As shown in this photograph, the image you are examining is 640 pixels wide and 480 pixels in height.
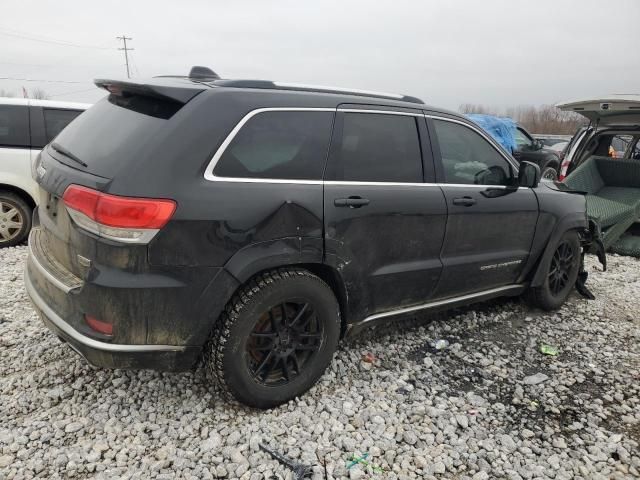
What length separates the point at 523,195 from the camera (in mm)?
4055

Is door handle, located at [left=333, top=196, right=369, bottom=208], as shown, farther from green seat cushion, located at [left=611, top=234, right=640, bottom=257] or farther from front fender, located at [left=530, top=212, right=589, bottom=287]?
green seat cushion, located at [left=611, top=234, right=640, bottom=257]

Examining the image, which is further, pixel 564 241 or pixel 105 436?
pixel 564 241

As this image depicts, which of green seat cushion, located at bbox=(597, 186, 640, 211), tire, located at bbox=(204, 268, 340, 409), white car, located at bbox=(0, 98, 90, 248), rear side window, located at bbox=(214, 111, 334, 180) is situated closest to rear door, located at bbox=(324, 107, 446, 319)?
rear side window, located at bbox=(214, 111, 334, 180)

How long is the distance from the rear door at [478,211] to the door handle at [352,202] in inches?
30.2

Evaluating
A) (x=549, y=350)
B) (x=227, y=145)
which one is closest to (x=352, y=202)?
(x=227, y=145)

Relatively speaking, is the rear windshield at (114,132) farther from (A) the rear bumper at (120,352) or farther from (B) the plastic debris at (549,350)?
(B) the plastic debris at (549,350)

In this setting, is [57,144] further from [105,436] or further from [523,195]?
[523,195]

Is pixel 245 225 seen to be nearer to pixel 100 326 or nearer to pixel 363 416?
pixel 100 326

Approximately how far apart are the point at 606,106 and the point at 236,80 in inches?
214

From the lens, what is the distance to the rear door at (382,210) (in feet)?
9.70

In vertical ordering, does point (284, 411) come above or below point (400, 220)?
below

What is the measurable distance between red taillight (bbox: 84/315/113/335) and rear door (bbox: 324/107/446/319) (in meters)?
1.23

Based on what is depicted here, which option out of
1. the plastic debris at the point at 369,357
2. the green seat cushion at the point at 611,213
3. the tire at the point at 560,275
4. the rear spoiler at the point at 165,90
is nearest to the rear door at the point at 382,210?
the plastic debris at the point at 369,357

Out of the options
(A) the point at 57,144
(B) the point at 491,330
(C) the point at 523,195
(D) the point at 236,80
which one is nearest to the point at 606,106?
(C) the point at 523,195
